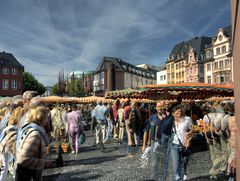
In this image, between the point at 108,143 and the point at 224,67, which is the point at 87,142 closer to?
the point at 108,143

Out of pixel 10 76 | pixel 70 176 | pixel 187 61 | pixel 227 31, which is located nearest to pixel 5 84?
pixel 10 76

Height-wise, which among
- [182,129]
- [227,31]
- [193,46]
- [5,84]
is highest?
[227,31]

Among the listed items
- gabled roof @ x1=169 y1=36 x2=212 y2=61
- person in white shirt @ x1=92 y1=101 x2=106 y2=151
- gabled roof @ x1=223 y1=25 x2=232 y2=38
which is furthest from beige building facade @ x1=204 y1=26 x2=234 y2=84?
person in white shirt @ x1=92 y1=101 x2=106 y2=151

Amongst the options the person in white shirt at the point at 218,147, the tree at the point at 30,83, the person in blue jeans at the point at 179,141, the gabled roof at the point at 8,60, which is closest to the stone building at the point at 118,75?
the tree at the point at 30,83

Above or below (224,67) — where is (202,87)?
below

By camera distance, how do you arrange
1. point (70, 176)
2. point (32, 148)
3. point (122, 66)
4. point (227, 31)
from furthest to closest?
point (122, 66) → point (227, 31) → point (70, 176) → point (32, 148)

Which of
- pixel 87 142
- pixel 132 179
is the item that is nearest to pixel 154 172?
pixel 132 179

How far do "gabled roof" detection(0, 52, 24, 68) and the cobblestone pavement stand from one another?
2421 inches

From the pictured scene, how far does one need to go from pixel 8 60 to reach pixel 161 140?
6802cm

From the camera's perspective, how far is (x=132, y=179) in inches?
260

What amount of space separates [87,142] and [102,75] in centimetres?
6911

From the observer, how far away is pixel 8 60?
66.6 metres

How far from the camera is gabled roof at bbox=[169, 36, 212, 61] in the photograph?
A: 6032 centimetres

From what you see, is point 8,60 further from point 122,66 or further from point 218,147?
point 218,147
